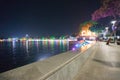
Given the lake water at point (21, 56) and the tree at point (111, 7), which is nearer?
the lake water at point (21, 56)

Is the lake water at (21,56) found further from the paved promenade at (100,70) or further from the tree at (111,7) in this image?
the paved promenade at (100,70)

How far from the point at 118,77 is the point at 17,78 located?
20.0 ft

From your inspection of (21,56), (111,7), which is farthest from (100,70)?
(21,56)

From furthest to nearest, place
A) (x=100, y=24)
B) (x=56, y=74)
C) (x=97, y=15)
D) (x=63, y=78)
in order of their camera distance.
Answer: (x=100, y=24) < (x=97, y=15) < (x=63, y=78) < (x=56, y=74)

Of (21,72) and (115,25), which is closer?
(21,72)

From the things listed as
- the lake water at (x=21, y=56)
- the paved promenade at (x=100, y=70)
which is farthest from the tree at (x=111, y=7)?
the paved promenade at (x=100, y=70)

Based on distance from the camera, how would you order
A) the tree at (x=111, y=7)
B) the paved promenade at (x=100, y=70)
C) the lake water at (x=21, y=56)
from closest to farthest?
the paved promenade at (x=100, y=70), the lake water at (x=21, y=56), the tree at (x=111, y=7)

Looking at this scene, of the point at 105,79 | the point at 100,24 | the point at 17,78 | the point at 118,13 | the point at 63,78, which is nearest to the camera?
the point at 17,78

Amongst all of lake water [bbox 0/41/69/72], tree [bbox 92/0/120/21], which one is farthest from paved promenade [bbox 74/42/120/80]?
tree [bbox 92/0/120/21]

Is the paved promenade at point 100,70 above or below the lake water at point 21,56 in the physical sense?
above

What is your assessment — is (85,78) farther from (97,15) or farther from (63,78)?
(97,15)

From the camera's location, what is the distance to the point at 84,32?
135625mm

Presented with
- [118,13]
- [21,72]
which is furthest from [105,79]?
[118,13]

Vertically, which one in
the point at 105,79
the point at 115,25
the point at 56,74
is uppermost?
the point at 115,25
